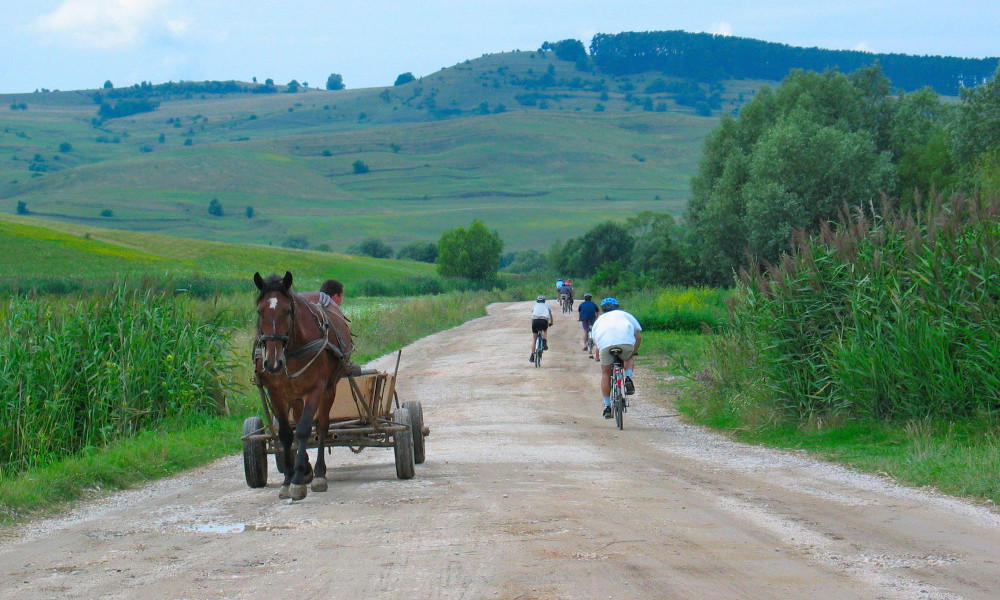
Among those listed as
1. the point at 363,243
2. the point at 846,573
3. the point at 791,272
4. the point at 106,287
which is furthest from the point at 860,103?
the point at 363,243

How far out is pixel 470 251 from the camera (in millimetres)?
104312

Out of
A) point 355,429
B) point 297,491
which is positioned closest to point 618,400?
point 355,429

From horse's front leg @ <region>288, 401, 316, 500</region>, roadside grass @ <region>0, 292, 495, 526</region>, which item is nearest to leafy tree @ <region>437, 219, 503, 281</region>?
roadside grass @ <region>0, 292, 495, 526</region>

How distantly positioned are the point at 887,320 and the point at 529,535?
26.8ft

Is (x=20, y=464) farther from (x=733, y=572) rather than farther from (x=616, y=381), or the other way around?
(x=733, y=572)

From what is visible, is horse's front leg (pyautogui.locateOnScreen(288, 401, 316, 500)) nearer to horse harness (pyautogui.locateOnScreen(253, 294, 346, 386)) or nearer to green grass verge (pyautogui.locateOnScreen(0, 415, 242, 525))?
horse harness (pyautogui.locateOnScreen(253, 294, 346, 386))

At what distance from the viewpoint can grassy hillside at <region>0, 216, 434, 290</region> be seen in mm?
69625

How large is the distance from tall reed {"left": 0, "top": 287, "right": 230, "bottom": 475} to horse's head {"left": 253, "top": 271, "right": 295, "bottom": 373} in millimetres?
5214

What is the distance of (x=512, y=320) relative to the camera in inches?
1984

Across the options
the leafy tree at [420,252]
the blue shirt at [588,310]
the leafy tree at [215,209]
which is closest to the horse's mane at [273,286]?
the blue shirt at [588,310]

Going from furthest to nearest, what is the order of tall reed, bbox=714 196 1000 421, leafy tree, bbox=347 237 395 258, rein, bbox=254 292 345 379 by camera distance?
leafy tree, bbox=347 237 395 258 < tall reed, bbox=714 196 1000 421 < rein, bbox=254 292 345 379

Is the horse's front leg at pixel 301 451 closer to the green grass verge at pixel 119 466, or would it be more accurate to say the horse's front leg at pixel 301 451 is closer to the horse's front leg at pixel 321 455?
the horse's front leg at pixel 321 455

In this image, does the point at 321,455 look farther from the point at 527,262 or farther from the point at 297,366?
the point at 527,262

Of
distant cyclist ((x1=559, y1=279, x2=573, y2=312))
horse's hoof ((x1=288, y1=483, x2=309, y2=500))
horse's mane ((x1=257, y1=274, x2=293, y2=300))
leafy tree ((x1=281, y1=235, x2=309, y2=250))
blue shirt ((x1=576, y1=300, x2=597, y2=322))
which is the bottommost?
leafy tree ((x1=281, y1=235, x2=309, y2=250))
